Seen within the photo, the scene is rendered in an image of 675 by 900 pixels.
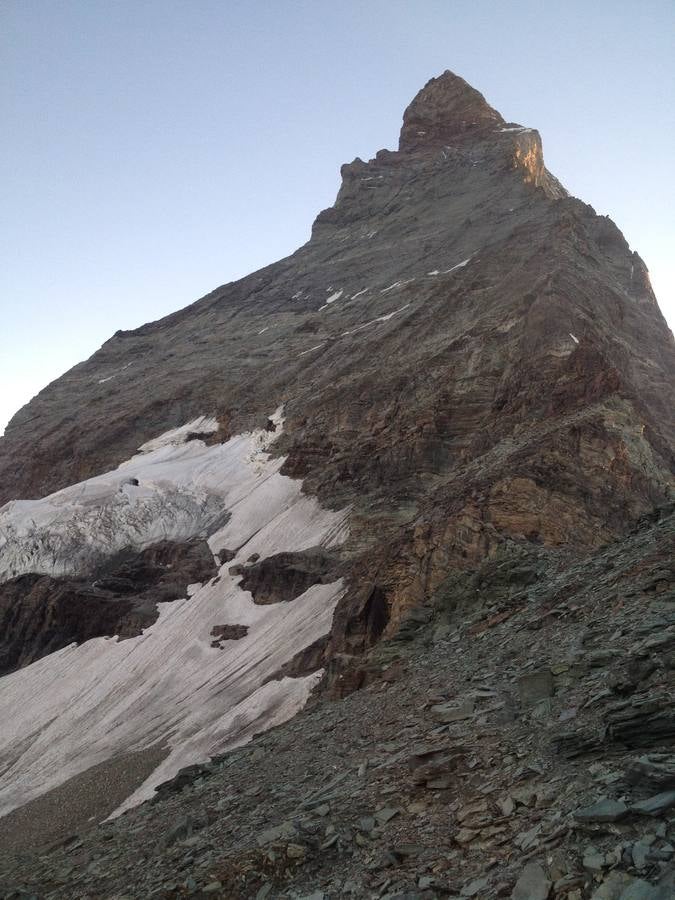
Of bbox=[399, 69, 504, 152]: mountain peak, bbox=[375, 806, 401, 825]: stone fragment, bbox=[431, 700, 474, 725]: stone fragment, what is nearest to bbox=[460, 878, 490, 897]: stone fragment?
bbox=[375, 806, 401, 825]: stone fragment

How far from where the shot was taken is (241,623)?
39.5m

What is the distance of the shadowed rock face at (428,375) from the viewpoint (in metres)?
30.8

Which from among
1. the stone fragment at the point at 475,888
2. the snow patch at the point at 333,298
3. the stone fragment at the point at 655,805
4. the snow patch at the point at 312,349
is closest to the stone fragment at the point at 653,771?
the stone fragment at the point at 655,805

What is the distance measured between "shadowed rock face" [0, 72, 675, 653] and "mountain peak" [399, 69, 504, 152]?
0.59 m

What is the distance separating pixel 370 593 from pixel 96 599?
24.8 metres

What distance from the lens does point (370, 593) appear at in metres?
28.3

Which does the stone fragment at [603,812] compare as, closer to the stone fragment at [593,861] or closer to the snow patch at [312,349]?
the stone fragment at [593,861]

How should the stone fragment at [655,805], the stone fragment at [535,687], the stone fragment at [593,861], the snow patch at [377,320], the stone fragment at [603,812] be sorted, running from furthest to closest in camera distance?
1. the snow patch at [377,320]
2. the stone fragment at [535,687]
3. the stone fragment at [603,812]
4. the stone fragment at [655,805]
5. the stone fragment at [593,861]

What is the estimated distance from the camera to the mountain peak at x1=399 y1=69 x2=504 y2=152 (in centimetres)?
12350

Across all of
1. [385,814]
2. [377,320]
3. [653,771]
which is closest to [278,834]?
[385,814]

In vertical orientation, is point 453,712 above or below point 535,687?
above

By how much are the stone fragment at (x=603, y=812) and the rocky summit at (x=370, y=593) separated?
4cm

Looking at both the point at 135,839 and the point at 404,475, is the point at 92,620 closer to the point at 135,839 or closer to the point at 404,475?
the point at 404,475

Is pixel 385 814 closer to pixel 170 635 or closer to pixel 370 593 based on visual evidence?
pixel 370 593
